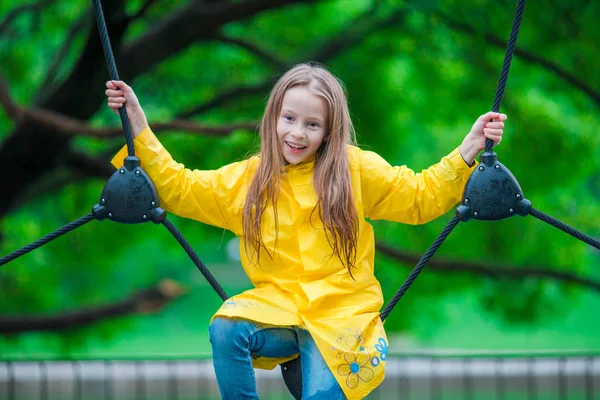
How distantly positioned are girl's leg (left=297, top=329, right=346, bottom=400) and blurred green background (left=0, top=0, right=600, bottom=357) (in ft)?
6.90

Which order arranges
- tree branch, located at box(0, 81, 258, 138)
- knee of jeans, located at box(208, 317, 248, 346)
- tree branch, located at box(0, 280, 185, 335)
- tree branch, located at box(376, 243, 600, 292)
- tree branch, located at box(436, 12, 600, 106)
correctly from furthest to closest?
tree branch, located at box(0, 280, 185, 335)
tree branch, located at box(376, 243, 600, 292)
tree branch, located at box(436, 12, 600, 106)
tree branch, located at box(0, 81, 258, 138)
knee of jeans, located at box(208, 317, 248, 346)

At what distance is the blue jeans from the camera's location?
1776 mm

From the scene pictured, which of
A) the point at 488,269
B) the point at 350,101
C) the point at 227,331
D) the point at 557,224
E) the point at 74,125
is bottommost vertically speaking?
the point at 227,331

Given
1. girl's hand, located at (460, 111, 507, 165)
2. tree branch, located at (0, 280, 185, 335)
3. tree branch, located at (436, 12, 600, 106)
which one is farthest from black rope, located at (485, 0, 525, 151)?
tree branch, located at (0, 280, 185, 335)

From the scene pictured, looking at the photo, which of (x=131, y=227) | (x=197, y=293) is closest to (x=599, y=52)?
(x=131, y=227)

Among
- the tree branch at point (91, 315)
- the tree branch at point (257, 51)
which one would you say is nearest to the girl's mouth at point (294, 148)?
the tree branch at point (257, 51)

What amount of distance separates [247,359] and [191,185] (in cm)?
42

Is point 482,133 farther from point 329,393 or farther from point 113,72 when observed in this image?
point 113,72

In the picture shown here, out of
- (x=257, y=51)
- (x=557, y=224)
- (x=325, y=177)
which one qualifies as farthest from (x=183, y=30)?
(x=557, y=224)

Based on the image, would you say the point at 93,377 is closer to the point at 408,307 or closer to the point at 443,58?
the point at 408,307

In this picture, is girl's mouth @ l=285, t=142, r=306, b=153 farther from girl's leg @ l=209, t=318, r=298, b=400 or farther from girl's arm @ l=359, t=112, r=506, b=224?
girl's leg @ l=209, t=318, r=298, b=400

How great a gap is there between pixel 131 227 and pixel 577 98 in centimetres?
328

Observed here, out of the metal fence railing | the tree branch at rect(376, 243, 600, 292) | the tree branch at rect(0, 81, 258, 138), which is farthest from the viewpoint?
the metal fence railing

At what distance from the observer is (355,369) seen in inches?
70.6
